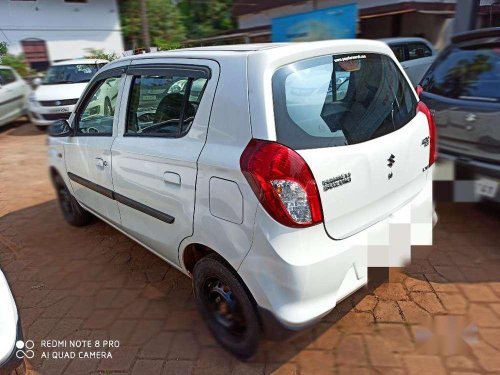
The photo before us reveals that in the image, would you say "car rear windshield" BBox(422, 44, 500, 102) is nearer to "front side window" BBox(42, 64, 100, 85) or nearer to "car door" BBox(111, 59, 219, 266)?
"car door" BBox(111, 59, 219, 266)

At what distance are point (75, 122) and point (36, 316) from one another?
166cm

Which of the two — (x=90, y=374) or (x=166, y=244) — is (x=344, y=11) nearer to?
(x=166, y=244)

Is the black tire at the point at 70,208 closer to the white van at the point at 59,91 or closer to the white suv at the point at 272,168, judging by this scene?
the white suv at the point at 272,168

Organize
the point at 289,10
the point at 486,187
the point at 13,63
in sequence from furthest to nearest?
1. the point at 289,10
2. the point at 13,63
3. the point at 486,187

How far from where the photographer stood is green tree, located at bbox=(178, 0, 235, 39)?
3175cm

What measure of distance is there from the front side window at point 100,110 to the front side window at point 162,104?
0.27 m

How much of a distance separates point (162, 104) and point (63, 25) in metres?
20.3

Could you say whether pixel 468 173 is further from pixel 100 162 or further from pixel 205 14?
pixel 205 14

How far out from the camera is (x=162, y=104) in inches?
98.6

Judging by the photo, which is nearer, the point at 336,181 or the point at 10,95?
the point at 336,181

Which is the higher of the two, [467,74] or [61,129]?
[467,74]

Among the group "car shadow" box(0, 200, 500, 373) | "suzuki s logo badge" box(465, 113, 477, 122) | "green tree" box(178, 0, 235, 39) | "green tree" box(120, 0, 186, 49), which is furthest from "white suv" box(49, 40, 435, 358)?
"green tree" box(178, 0, 235, 39)

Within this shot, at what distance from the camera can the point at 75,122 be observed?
3457 millimetres

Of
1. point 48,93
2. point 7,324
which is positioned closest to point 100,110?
point 7,324
